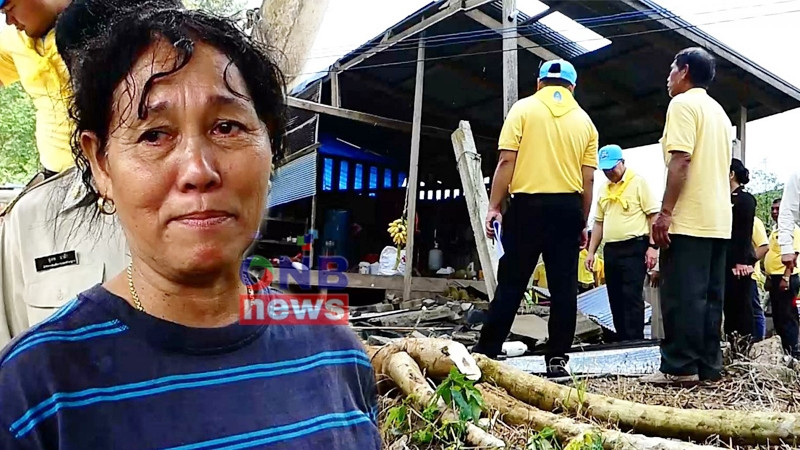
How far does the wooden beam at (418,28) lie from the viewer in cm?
808

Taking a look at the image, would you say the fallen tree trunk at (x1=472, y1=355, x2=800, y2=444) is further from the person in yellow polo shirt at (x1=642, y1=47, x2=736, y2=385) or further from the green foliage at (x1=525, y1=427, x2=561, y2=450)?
the person in yellow polo shirt at (x1=642, y1=47, x2=736, y2=385)

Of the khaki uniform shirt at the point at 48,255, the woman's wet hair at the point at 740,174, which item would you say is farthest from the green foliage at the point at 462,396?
the woman's wet hair at the point at 740,174

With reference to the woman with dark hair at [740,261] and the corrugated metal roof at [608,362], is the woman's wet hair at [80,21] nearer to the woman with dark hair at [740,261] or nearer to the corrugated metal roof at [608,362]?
the corrugated metal roof at [608,362]

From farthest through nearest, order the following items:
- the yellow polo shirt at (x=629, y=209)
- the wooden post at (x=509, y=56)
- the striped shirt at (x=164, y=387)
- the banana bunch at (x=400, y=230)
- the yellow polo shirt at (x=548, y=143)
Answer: the banana bunch at (x=400, y=230) < the wooden post at (x=509, y=56) < the yellow polo shirt at (x=629, y=209) < the yellow polo shirt at (x=548, y=143) < the striped shirt at (x=164, y=387)

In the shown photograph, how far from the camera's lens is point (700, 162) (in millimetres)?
4203

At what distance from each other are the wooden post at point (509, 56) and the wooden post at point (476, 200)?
0.55m

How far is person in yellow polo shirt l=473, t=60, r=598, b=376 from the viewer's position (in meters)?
4.22

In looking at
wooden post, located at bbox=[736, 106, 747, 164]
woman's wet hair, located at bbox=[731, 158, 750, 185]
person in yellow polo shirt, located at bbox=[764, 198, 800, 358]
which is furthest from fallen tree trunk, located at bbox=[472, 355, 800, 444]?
wooden post, located at bbox=[736, 106, 747, 164]

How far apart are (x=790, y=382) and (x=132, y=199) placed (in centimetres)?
441

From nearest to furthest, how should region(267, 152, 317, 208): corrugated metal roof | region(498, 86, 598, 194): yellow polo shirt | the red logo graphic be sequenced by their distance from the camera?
the red logo graphic
region(498, 86, 598, 194): yellow polo shirt
region(267, 152, 317, 208): corrugated metal roof

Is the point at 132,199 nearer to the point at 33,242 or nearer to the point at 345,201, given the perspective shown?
the point at 33,242

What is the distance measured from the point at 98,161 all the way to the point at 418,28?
26.0 ft

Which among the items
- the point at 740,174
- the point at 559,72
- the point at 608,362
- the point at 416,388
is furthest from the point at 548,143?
the point at 740,174

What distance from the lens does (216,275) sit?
118 cm
